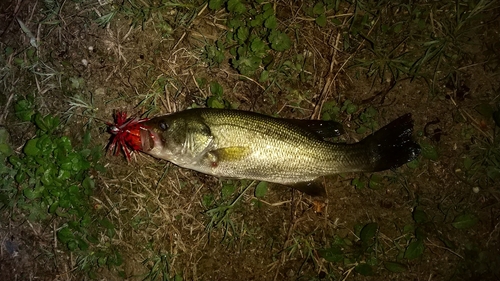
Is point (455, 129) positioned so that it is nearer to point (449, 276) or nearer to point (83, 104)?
point (449, 276)

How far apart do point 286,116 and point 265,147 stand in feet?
2.12

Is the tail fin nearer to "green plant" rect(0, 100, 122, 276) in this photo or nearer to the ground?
the ground

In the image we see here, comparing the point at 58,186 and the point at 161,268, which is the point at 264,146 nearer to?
the point at 161,268

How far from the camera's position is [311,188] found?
3.38 metres

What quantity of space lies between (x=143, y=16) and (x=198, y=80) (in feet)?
2.84

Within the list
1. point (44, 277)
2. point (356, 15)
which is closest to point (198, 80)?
point (356, 15)

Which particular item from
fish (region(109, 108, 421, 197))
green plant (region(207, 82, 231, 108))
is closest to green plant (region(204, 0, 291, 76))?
green plant (region(207, 82, 231, 108))

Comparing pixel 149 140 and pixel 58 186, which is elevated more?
pixel 149 140

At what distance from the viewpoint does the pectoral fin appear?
11.1ft

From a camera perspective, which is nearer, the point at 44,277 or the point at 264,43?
the point at 264,43

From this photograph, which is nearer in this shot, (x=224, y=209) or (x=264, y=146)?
(x=264, y=146)

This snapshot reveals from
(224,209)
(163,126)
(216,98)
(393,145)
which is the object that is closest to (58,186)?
(163,126)

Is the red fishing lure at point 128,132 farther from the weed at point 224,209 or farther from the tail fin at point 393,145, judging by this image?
the tail fin at point 393,145

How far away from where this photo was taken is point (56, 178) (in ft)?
11.7
